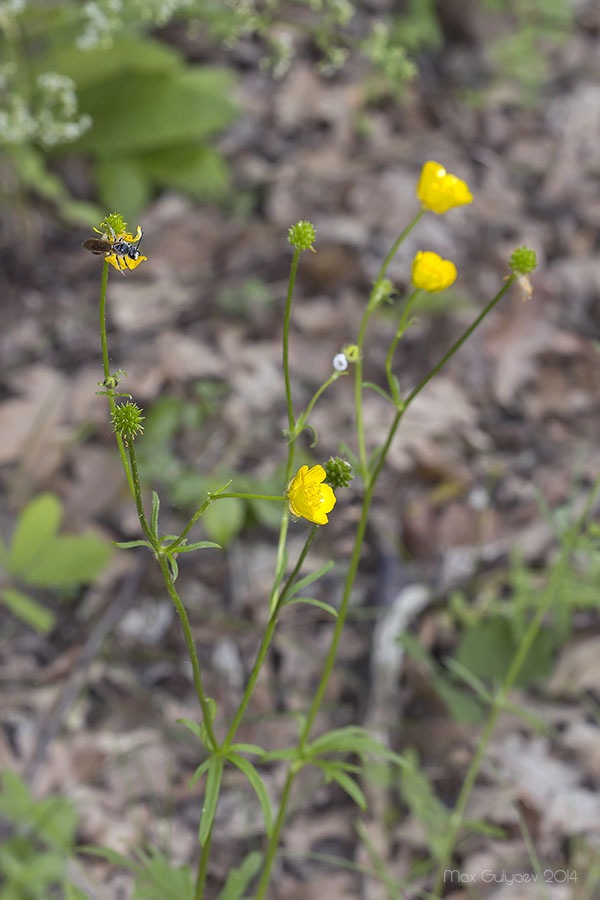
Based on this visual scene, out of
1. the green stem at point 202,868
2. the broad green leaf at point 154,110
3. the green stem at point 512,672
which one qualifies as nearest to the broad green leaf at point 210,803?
the green stem at point 202,868

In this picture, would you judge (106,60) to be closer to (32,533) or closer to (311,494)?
(32,533)

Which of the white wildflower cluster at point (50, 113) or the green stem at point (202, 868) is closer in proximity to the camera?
the green stem at point (202, 868)

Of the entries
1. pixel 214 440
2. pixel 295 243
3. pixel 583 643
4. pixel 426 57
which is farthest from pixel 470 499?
pixel 426 57

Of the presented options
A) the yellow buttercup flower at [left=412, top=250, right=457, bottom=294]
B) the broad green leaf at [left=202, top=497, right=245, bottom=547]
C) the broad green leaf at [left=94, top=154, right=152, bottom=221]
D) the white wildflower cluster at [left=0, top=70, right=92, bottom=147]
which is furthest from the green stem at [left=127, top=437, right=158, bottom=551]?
the broad green leaf at [left=94, top=154, right=152, bottom=221]

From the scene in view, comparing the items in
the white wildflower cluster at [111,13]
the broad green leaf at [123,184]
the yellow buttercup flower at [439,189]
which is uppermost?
the white wildflower cluster at [111,13]

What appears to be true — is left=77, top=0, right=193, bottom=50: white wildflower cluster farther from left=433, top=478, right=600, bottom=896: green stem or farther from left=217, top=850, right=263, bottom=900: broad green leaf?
left=217, top=850, right=263, bottom=900: broad green leaf

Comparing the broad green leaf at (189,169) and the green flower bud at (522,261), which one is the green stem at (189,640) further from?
the broad green leaf at (189,169)
